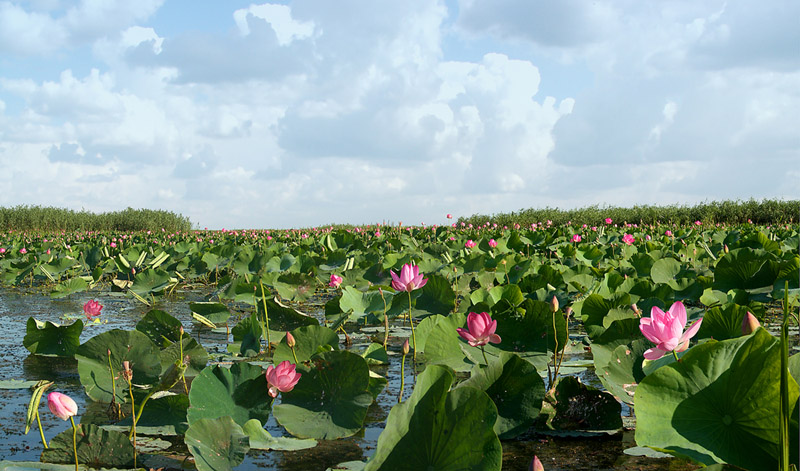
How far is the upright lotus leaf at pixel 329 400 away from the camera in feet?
5.71

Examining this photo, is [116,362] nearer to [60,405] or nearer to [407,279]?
[60,405]

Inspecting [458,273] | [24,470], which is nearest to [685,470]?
[24,470]

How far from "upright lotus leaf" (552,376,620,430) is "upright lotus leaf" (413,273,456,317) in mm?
1146

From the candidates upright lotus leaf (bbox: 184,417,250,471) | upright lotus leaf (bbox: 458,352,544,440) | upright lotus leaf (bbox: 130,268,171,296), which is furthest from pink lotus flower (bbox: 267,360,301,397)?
upright lotus leaf (bbox: 130,268,171,296)

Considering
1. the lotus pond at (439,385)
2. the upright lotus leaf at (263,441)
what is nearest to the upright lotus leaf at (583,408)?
the lotus pond at (439,385)

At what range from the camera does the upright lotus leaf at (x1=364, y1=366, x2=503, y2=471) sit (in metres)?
1.08

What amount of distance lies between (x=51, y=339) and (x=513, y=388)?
87.9 inches

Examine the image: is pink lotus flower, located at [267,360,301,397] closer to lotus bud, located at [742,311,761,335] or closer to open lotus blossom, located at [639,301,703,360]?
open lotus blossom, located at [639,301,703,360]

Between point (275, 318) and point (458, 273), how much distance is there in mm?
1837

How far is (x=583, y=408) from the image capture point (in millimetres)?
1802

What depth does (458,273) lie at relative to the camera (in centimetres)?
447

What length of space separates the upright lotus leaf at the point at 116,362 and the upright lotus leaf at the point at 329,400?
1.89ft

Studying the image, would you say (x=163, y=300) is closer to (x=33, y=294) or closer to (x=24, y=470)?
(x=33, y=294)

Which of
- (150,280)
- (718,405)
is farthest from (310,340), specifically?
(150,280)
